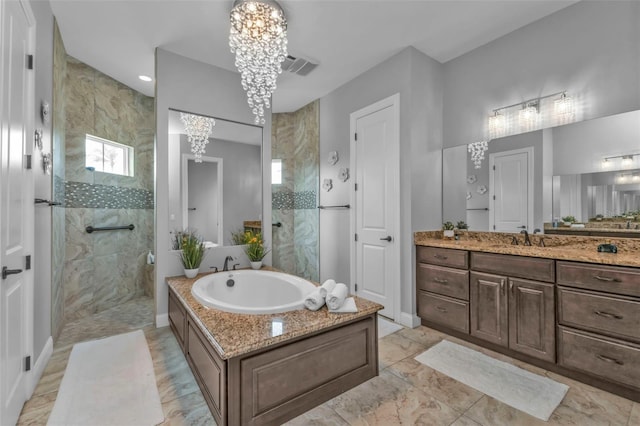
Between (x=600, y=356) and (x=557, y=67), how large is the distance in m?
2.21

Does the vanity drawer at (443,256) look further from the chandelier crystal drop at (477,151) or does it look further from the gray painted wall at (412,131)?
the chandelier crystal drop at (477,151)

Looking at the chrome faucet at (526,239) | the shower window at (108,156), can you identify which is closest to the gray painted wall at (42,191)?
the shower window at (108,156)

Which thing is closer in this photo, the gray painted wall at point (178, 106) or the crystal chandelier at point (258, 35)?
the crystal chandelier at point (258, 35)

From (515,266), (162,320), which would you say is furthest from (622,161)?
(162,320)

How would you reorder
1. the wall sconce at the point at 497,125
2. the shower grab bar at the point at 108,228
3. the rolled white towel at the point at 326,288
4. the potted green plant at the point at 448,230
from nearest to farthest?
the rolled white towel at the point at 326,288 < the wall sconce at the point at 497,125 < the potted green plant at the point at 448,230 < the shower grab bar at the point at 108,228

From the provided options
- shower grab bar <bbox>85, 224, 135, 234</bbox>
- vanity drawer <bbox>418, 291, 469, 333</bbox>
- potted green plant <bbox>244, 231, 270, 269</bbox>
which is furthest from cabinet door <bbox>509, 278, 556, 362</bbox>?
shower grab bar <bbox>85, 224, 135, 234</bbox>

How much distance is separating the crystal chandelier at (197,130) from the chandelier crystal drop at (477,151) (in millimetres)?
2763

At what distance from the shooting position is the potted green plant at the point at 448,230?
301cm

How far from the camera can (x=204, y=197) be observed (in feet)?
10.5

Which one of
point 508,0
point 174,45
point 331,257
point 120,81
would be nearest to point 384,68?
point 508,0

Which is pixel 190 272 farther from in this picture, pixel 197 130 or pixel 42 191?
pixel 197 130

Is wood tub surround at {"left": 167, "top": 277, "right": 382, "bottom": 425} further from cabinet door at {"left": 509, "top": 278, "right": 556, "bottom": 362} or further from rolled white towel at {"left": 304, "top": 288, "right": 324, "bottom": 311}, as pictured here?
cabinet door at {"left": 509, "top": 278, "right": 556, "bottom": 362}

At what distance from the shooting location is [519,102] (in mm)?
2672

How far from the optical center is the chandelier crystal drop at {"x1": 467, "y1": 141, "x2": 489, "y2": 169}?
113 inches
